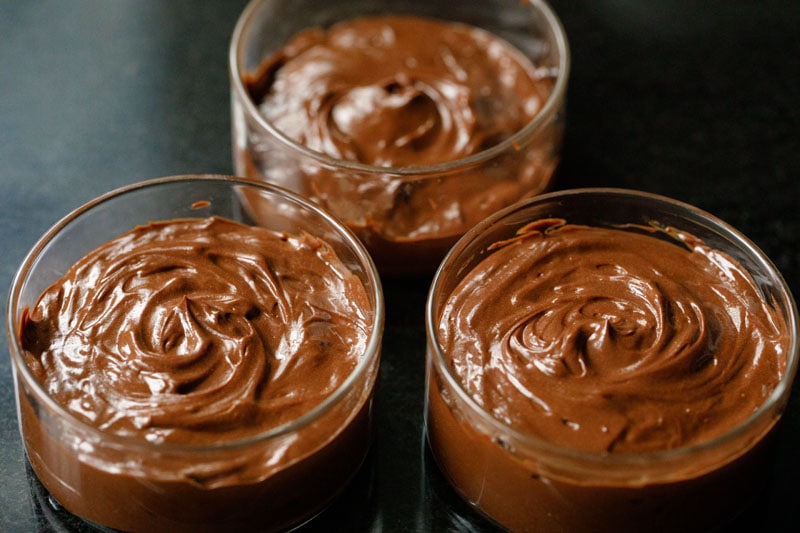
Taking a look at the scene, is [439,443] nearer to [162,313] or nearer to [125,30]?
[162,313]

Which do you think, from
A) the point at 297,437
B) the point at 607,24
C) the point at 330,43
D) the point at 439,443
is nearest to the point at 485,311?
the point at 439,443

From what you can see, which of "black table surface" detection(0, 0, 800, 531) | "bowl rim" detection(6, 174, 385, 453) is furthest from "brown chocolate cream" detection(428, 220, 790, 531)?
"black table surface" detection(0, 0, 800, 531)

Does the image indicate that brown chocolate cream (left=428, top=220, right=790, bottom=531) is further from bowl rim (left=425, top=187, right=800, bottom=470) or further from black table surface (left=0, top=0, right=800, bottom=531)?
black table surface (left=0, top=0, right=800, bottom=531)

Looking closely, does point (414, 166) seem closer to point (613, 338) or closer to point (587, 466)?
point (613, 338)

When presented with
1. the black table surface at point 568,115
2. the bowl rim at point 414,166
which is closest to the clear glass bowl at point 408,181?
the bowl rim at point 414,166

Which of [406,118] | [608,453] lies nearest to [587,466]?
[608,453]
